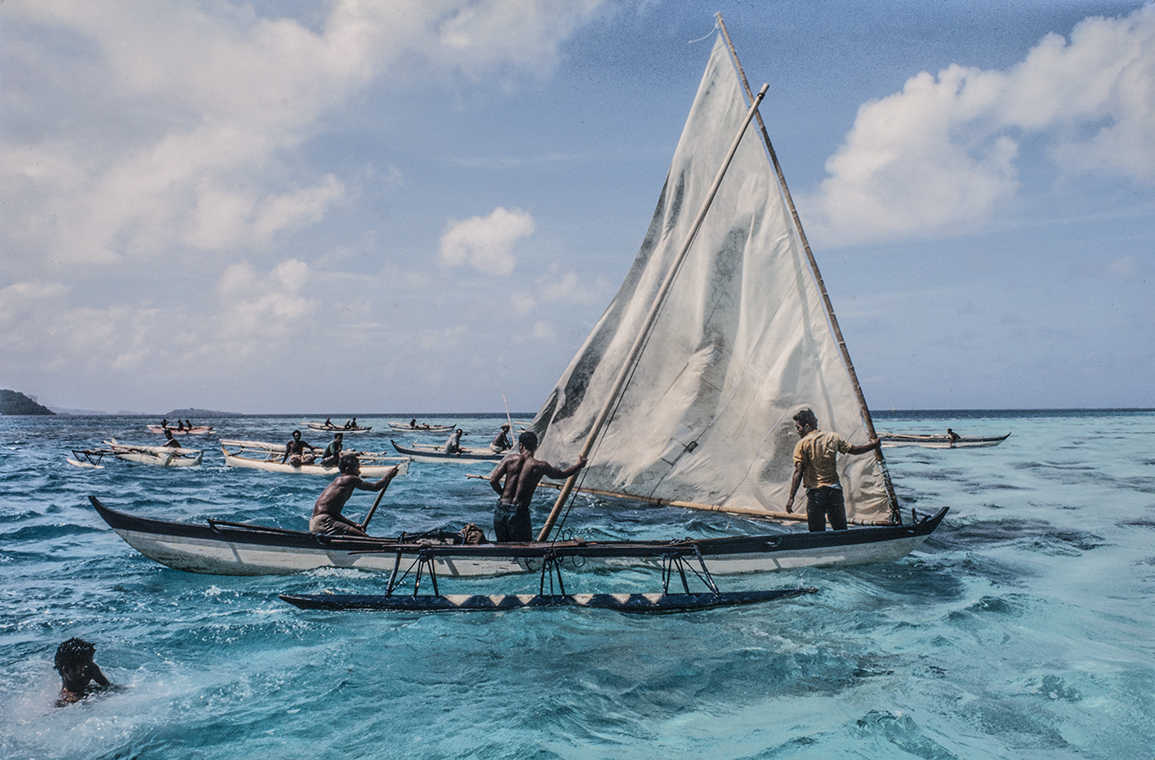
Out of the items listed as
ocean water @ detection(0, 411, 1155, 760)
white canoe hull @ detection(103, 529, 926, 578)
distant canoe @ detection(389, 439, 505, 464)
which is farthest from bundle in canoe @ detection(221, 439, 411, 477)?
white canoe hull @ detection(103, 529, 926, 578)

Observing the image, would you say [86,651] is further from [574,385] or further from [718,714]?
[574,385]

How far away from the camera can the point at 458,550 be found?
1023 cm

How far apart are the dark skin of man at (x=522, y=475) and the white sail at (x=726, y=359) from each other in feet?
7.51

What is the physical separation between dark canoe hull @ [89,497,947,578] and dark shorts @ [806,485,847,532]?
0.37 m

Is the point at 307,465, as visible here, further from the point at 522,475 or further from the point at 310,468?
the point at 522,475

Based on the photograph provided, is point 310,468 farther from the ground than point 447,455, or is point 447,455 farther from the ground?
point 310,468

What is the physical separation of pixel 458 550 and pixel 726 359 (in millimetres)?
5931

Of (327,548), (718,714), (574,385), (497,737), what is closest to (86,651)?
(327,548)

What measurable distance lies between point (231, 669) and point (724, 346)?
9.36 metres

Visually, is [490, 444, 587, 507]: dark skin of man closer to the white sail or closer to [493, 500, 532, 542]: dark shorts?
[493, 500, 532, 542]: dark shorts

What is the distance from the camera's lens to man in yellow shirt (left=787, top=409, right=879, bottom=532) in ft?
36.6

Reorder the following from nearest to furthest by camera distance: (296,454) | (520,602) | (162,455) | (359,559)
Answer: (520,602) → (359,559) → (296,454) → (162,455)

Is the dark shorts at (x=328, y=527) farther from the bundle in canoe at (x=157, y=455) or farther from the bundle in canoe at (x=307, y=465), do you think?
the bundle in canoe at (x=157, y=455)

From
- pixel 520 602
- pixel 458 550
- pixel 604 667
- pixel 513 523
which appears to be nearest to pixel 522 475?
pixel 513 523
